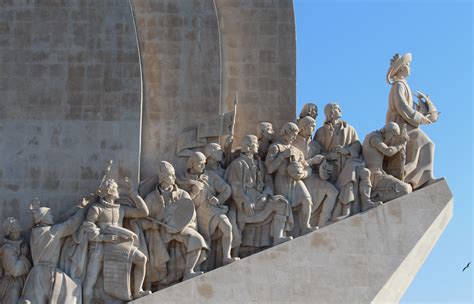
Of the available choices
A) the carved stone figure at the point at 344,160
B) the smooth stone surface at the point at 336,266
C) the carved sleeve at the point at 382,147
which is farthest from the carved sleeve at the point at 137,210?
the carved sleeve at the point at 382,147

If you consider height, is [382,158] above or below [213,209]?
above

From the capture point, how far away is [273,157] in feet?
53.7

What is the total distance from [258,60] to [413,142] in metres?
2.59

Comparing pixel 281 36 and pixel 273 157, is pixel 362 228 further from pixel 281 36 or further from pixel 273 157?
pixel 281 36

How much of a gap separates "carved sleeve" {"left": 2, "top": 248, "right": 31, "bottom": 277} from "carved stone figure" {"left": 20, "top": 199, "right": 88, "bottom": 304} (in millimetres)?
132

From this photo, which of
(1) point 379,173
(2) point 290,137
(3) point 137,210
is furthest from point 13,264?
(1) point 379,173

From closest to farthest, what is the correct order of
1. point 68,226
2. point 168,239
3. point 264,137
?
point 68,226 < point 168,239 < point 264,137

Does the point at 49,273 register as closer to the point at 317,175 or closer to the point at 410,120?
the point at 317,175

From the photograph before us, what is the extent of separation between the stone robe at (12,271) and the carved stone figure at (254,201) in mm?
2937

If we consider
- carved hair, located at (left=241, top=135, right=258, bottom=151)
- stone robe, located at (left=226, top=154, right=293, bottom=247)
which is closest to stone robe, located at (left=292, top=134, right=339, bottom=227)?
stone robe, located at (left=226, top=154, right=293, bottom=247)

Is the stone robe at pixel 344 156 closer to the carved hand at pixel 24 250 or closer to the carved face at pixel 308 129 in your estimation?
the carved face at pixel 308 129

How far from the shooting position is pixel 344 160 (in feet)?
54.4

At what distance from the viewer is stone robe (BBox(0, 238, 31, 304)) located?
15688mm

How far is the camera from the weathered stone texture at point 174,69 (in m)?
16.9
